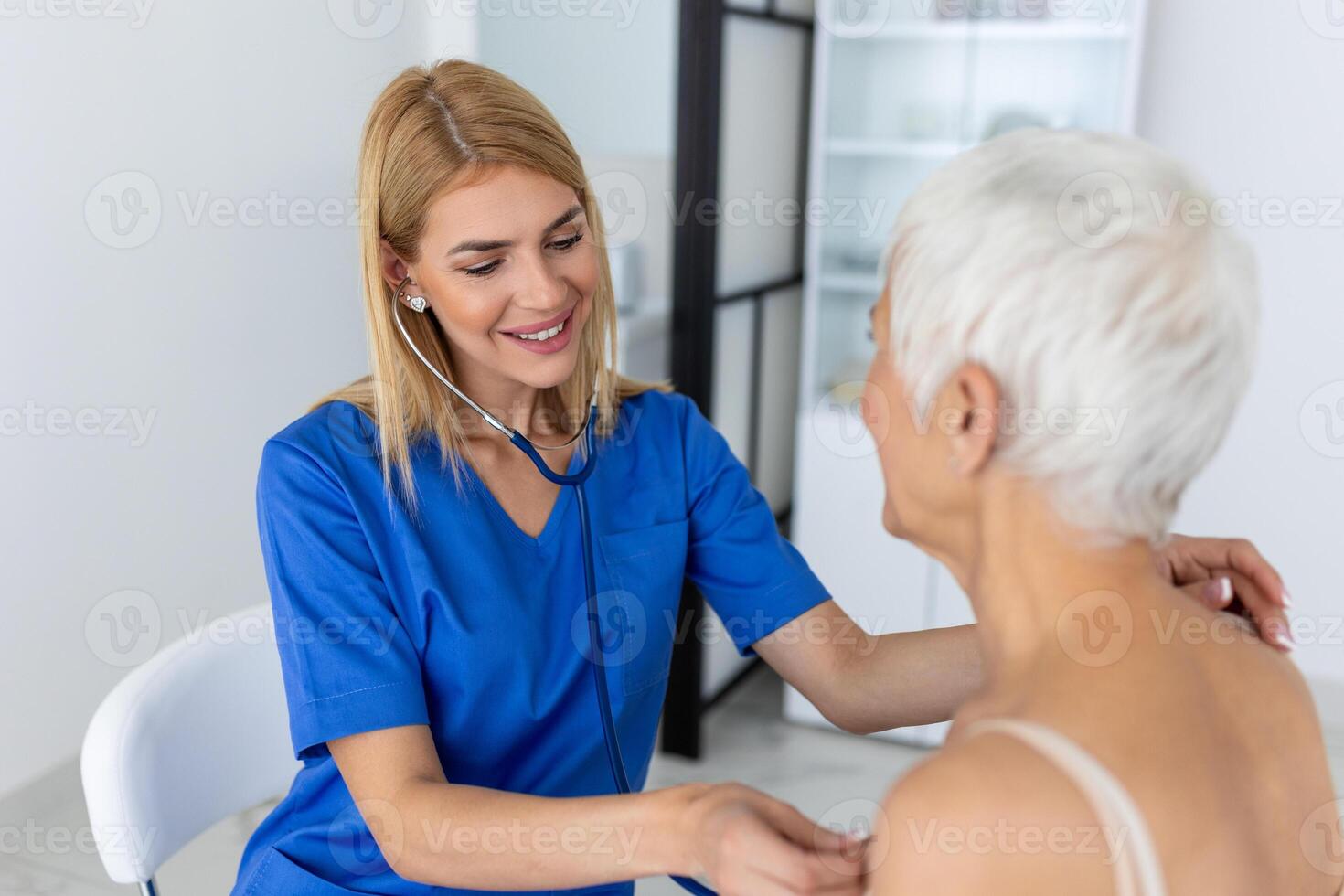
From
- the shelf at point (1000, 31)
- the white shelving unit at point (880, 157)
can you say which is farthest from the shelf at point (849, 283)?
the shelf at point (1000, 31)

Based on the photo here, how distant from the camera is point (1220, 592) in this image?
901mm

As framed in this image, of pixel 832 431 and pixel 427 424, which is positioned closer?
pixel 427 424

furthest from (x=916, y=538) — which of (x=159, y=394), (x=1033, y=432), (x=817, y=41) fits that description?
(x=817, y=41)

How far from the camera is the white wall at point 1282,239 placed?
2521mm

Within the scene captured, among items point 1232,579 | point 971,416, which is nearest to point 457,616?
point 971,416

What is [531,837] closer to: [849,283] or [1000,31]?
[849,283]

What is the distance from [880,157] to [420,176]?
5.54 feet

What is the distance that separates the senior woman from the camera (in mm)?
625

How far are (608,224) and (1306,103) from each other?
154 cm

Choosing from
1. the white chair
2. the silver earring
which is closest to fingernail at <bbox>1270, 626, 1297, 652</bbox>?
the silver earring

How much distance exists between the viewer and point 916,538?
0.80 m

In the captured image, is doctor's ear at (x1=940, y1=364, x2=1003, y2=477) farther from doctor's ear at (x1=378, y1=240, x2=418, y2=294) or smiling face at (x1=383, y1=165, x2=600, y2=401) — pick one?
doctor's ear at (x1=378, y1=240, x2=418, y2=294)

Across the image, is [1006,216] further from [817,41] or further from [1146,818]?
[817,41]

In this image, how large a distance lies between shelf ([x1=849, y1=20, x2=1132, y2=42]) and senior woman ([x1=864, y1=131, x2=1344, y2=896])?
6.09 feet
